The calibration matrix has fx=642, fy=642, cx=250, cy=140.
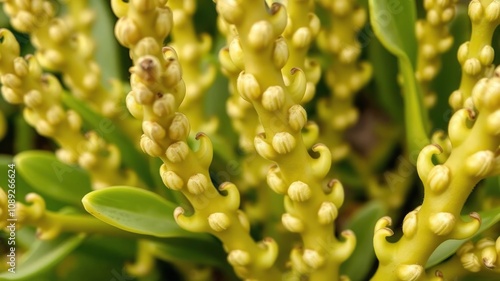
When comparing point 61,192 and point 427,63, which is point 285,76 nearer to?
point 427,63

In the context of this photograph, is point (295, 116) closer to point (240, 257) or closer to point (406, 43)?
point (240, 257)

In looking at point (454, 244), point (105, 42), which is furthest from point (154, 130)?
point (105, 42)

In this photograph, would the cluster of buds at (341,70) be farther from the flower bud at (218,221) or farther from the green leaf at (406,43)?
the flower bud at (218,221)

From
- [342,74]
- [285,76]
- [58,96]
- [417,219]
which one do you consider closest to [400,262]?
[417,219]

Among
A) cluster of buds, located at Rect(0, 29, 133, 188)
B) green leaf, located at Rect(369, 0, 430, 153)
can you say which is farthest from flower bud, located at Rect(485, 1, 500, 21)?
cluster of buds, located at Rect(0, 29, 133, 188)

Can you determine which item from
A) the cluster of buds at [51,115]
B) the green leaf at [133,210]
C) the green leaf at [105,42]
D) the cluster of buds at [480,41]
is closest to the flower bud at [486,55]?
the cluster of buds at [480,41]

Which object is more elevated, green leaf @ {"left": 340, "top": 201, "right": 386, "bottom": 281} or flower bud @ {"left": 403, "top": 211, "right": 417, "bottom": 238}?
green leaf @ {"left": 340, "top": 201, "right": 386, "bottom": 281}

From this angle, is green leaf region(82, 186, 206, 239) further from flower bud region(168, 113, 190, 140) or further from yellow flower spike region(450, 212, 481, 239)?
yellow flower spike region(450, 212, 481, 239)
